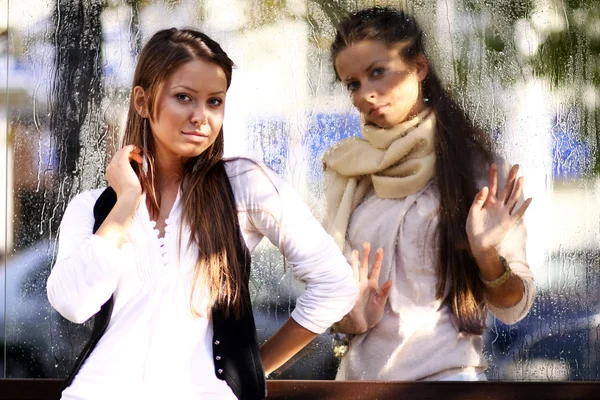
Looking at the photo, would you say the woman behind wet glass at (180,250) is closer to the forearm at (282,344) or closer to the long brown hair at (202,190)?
the long brown hair at (202,190)

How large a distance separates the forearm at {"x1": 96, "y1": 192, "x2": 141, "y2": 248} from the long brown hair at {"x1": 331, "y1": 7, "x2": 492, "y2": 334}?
1.26 meters

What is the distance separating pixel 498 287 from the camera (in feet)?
12.2

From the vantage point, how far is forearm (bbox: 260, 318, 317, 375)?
3393 millimetres

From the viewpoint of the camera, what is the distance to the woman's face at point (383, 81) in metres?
3.74

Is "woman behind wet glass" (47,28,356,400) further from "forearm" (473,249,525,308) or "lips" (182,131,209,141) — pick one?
"forearm" (473,249,525,308)

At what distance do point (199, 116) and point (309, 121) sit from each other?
0.92 m

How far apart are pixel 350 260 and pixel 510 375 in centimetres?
77

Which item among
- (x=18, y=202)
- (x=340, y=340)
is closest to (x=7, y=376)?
(x=18, y=202)

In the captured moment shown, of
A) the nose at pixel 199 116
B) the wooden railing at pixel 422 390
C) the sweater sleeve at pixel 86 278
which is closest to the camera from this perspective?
the sweater sleeve at pixel 86 278

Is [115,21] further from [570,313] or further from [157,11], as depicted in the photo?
[570,313]

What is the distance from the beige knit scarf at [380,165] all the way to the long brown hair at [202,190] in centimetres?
78

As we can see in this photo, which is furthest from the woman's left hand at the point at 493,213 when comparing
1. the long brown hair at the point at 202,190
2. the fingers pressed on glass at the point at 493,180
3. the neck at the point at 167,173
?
the neck at the point at 167,173

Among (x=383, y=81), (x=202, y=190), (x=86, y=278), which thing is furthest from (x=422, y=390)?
(x=86, y=278)

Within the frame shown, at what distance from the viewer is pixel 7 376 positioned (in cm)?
398
